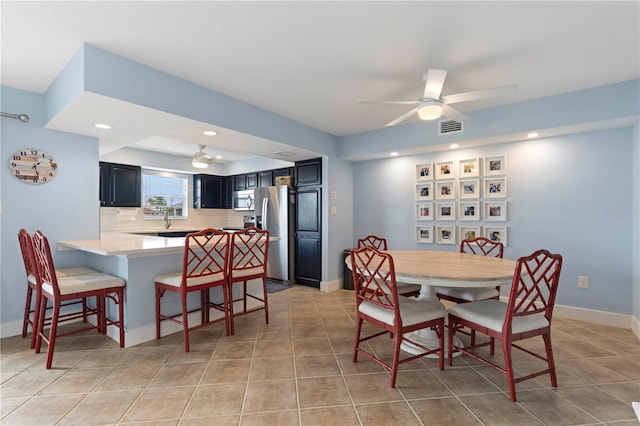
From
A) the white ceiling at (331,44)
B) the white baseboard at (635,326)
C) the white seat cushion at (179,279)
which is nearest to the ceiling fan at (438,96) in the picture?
the white ceiling at (331,44)

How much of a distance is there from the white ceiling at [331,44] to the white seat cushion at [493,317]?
188 cm

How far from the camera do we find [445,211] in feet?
13.6

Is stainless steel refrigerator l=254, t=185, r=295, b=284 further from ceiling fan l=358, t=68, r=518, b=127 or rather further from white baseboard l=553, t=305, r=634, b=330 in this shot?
white baseboard l=553, t=305, r=634, b=330

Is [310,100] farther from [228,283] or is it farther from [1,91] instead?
[1,91]

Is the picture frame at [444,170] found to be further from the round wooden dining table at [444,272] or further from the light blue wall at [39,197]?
the light blue wall at [39,197]

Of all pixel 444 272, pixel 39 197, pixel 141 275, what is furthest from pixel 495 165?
pixel 39 197

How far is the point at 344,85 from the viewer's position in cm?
286

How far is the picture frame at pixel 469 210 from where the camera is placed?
3.90 metres

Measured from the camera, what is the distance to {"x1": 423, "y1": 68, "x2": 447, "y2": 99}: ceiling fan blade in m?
2.18

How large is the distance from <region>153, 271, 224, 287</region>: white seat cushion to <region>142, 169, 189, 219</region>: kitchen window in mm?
3516

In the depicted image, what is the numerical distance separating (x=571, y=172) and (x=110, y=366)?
15.6ft

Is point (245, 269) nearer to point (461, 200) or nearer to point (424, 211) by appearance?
point (424, 211)

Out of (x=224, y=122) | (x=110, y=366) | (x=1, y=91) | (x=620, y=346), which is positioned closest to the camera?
(x=110, y=366)

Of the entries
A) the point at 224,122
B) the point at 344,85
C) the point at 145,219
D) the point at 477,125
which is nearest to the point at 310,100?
the point at 344,85
